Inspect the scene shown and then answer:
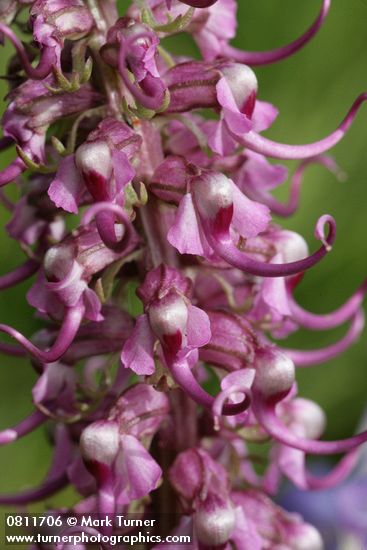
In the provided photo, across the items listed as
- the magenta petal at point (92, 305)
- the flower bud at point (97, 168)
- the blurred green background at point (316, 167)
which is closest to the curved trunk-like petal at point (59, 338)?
the magenta petal at point (92, 305)

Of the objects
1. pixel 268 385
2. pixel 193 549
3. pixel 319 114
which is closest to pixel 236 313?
pixel 268 385

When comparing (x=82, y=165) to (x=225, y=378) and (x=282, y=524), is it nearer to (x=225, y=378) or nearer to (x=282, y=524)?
(x=225, y=378)

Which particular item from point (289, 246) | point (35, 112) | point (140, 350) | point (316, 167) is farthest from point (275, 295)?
point (316, 167)

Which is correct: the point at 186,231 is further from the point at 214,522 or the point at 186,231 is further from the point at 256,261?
the point at 214,522

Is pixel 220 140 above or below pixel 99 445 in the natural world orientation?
above

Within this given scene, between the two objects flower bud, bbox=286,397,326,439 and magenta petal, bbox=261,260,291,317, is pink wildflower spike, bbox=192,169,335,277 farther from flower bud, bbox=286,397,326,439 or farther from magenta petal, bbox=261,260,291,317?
flower bud, bbox=286,397,326,439

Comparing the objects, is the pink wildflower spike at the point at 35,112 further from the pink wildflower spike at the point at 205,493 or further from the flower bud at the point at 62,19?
the pink wildflower spike at the point at 205,493
